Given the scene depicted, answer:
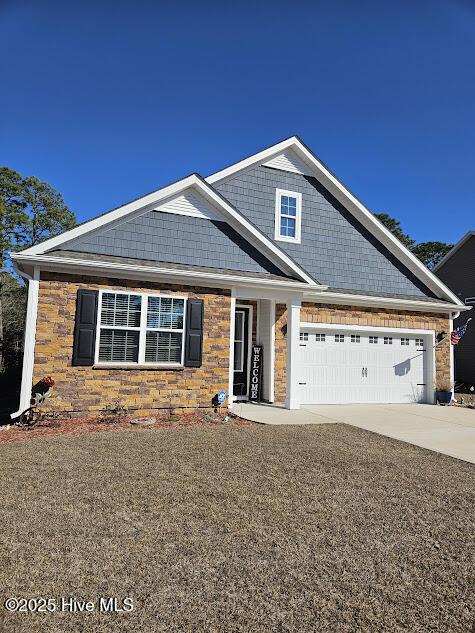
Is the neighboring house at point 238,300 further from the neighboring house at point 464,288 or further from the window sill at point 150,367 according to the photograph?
the neighboring house at point 464,288

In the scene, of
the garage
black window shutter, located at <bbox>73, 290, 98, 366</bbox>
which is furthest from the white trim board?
black window shutter, located at <bbox>73, 290, 98, 366</bbox>

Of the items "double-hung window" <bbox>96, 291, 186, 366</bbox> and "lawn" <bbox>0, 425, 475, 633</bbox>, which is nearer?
"lawn" <bbox>0, 425, 475, 633</bbox>

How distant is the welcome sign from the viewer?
37.6 feet

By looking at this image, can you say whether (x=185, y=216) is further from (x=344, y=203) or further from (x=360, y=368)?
(x=360, y=368)

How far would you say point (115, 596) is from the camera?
2.60 m

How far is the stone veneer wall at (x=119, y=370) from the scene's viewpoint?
27.4 ft

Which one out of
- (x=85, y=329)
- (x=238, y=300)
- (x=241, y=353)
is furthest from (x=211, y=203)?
(x=85, y=329)

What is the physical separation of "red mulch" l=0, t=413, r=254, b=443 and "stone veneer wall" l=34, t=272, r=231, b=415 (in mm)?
457

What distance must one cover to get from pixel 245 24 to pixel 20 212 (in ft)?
79.8

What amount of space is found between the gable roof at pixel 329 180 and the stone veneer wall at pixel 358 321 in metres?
1.23

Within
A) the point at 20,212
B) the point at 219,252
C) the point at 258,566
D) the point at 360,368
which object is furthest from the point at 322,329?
the point at 20,212

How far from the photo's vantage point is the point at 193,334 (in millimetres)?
9406

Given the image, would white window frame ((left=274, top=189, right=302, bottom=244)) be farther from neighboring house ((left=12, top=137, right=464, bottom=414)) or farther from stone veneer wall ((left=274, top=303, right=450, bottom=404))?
stone veneer wall ((left=274, top=303, right=450, bottom=404))

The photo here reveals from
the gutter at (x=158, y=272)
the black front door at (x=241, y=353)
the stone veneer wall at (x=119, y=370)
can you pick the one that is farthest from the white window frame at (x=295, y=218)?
the stone veneer wall at (x=119, y=370)
